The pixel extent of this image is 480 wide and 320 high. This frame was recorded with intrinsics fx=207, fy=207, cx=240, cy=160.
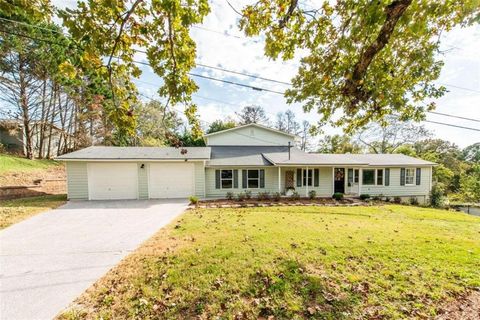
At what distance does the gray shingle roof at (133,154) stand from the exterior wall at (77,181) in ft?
2.10

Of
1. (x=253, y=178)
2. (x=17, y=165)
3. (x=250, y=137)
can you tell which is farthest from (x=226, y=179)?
(x=17, y=165)

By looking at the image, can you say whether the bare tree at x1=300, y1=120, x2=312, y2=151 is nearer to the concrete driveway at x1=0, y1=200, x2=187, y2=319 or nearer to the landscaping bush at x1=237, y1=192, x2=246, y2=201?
the landscaping bush at x1=237, y1=192, x2=246, y2=201

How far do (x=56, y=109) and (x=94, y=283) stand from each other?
24.6 metres

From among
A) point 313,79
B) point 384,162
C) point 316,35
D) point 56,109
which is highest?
point 56,109

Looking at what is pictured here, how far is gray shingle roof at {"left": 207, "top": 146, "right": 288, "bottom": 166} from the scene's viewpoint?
14564 mm

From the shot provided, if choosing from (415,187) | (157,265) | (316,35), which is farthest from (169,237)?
(415,187)

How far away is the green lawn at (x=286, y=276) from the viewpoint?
307cm

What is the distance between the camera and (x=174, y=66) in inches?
151

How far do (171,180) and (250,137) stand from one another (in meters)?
8.40

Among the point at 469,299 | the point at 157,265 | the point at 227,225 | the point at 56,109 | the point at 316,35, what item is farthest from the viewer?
the point at 56,109

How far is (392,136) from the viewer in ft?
100

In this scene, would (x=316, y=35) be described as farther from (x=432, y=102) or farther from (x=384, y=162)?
(x=384, y=162)

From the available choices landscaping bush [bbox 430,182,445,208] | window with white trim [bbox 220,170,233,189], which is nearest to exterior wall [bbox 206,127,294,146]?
window with white trim [bbox 220,170,233,189]

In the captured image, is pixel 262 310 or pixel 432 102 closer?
pixel 262 310
